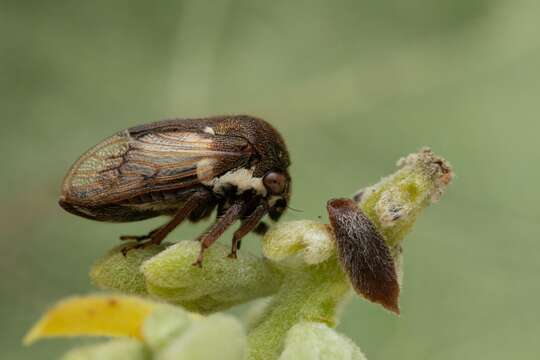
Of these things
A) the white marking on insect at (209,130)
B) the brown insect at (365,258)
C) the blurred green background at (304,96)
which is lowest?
the blurred green background at (304,96)

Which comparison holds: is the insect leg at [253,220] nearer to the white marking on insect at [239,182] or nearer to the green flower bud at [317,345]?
the white marking on insect at [239,182]

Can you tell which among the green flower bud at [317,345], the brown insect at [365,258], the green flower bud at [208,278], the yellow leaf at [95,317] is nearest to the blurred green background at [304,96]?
the green flower bud at [208,278]

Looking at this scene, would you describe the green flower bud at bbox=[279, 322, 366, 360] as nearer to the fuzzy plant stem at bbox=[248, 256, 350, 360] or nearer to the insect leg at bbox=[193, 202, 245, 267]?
the fuzzy plant stem at bbox=[248, 256, 350, 360]

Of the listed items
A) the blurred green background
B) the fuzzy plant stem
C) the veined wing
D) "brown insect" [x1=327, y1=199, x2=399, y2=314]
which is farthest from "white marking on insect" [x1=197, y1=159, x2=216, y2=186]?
the blurred green background

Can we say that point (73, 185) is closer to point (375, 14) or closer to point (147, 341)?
point (147, 341)

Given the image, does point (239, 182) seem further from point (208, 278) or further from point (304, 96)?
point (304, 96)

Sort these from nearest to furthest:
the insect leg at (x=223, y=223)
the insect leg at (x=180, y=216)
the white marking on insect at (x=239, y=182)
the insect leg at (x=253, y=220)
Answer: the insect leg at (x=223, y=223)
the insect leg at (x=180, y=216)
the insect leg at (x=253, y=220)
the white marking on insect at (x=239, y=182)

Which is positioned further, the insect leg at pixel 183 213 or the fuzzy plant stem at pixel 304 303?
the insect leg at pixel 183 213
